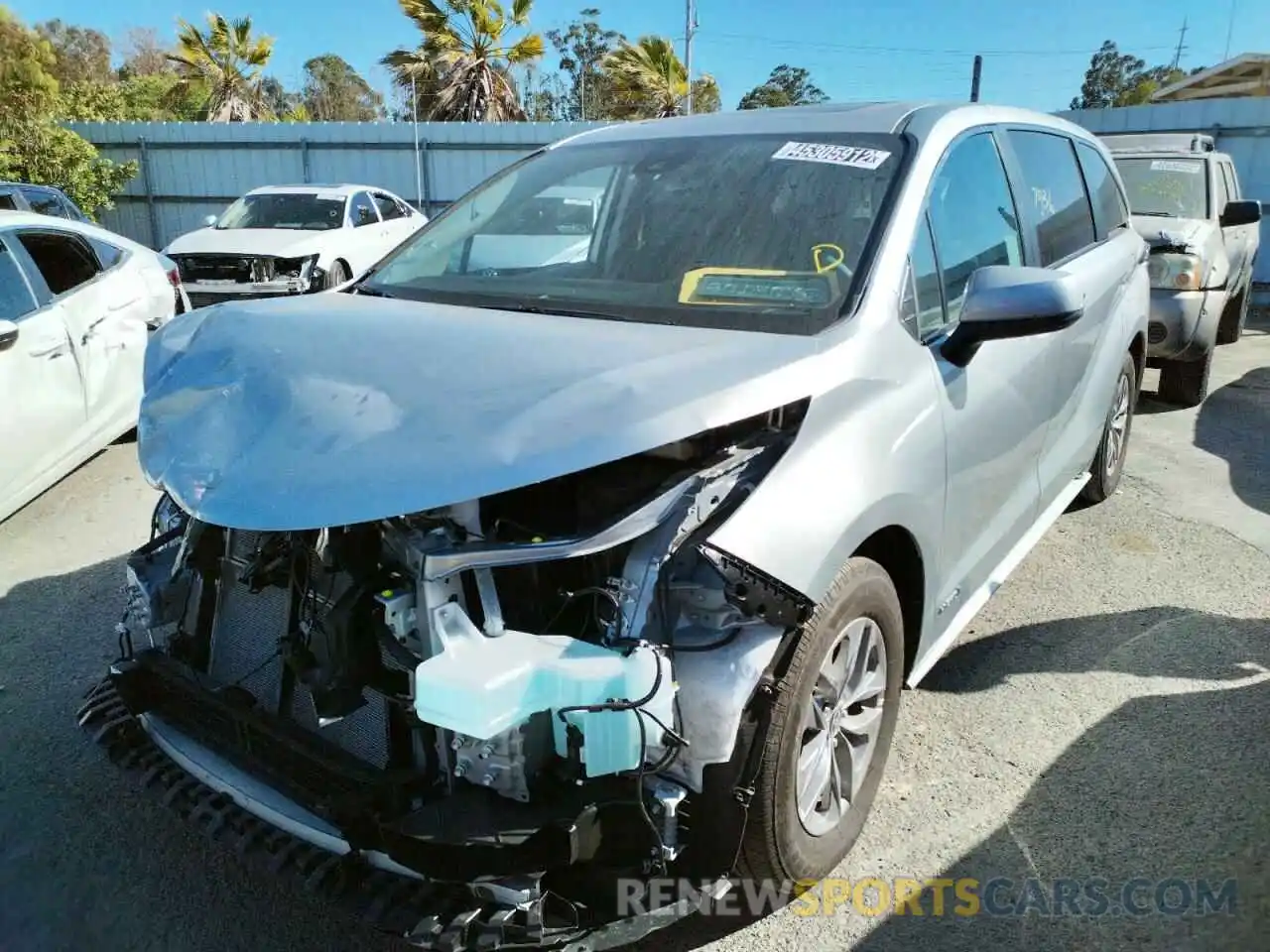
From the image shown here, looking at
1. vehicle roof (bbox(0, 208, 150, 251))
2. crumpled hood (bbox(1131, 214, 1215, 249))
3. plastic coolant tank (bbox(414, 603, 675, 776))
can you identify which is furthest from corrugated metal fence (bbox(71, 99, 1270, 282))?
plastic coolant tank (bbox(414, 603, 675, 776))

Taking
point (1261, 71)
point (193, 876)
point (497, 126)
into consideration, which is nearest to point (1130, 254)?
point (193, 876)

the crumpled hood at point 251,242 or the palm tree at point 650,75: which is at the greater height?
the palm tree at point 650,75

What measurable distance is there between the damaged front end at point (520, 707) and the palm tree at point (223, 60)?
30.6 m

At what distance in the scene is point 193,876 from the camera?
257 centimetres

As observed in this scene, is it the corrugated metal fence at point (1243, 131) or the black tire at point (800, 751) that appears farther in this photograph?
the corrugated metal fence at point (1243, 131)

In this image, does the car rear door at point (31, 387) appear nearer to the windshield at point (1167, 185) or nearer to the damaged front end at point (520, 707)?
the damaged front end at point (520, 707)

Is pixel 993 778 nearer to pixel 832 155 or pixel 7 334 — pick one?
pixel 832 155

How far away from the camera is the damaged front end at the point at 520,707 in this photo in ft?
6.16

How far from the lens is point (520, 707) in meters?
1.81

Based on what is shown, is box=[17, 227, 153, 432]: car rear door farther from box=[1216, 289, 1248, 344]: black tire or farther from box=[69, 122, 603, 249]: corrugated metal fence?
box=[69, 122, 603, 249]: corrugated metal fence

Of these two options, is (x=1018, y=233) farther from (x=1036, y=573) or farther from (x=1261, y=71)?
(x=1261, y=71)

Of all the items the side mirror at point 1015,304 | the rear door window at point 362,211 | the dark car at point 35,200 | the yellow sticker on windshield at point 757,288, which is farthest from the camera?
the rear door window at point 362,211

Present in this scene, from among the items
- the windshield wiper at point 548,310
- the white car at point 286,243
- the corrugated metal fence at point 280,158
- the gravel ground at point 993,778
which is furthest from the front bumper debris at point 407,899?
the corrugated metal fence at point 280,158

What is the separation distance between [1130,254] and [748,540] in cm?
358
